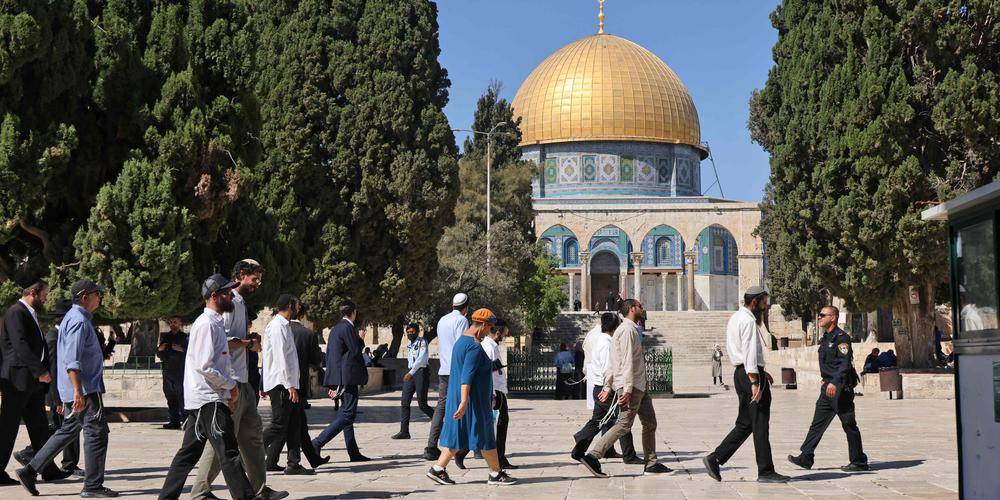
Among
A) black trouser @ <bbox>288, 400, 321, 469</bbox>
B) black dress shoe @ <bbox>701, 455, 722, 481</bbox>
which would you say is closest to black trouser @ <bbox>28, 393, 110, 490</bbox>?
black trouser @ <bbox>288, 400, 321, 469</bbox>

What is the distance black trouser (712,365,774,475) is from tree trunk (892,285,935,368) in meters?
12.5

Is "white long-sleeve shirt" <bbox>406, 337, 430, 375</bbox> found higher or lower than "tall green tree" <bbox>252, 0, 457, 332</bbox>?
lower

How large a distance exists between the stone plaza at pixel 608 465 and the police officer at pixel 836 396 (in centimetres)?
18

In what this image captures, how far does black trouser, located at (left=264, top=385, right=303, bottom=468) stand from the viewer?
28.3 feet

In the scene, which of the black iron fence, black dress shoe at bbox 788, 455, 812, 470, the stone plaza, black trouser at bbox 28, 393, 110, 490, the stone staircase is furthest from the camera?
the stone staircase

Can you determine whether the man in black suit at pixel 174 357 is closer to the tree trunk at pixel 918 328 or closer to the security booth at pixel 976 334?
the security booth at pixel 976 334

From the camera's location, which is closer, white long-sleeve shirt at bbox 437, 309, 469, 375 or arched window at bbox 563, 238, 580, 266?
white long-sleeve shirt at bbox 437, 309, 469, 375

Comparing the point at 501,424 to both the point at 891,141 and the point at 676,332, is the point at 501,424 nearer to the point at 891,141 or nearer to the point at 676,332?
the point at 891,141

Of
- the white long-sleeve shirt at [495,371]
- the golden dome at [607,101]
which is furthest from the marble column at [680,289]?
the white long-sleeve shirt at [495,371]

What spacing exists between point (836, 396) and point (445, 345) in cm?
357

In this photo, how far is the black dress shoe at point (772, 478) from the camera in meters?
8.59

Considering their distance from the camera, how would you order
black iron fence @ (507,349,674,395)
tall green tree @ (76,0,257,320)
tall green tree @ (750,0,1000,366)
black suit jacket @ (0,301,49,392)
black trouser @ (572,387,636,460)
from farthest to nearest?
black iron fence @ (507,349,674,395) → tall green tree @ (750,0,1000,366) → tall green tree @ (76,0,257,320) → black trouser @ (572,387,636,460) → black suit jacket @ (0,301,49,392)

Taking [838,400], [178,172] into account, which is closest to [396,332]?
[178,172]

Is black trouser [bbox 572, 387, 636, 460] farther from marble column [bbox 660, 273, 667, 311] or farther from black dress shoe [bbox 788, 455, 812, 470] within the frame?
marble column [bbox 660, 273, 667, 311]
